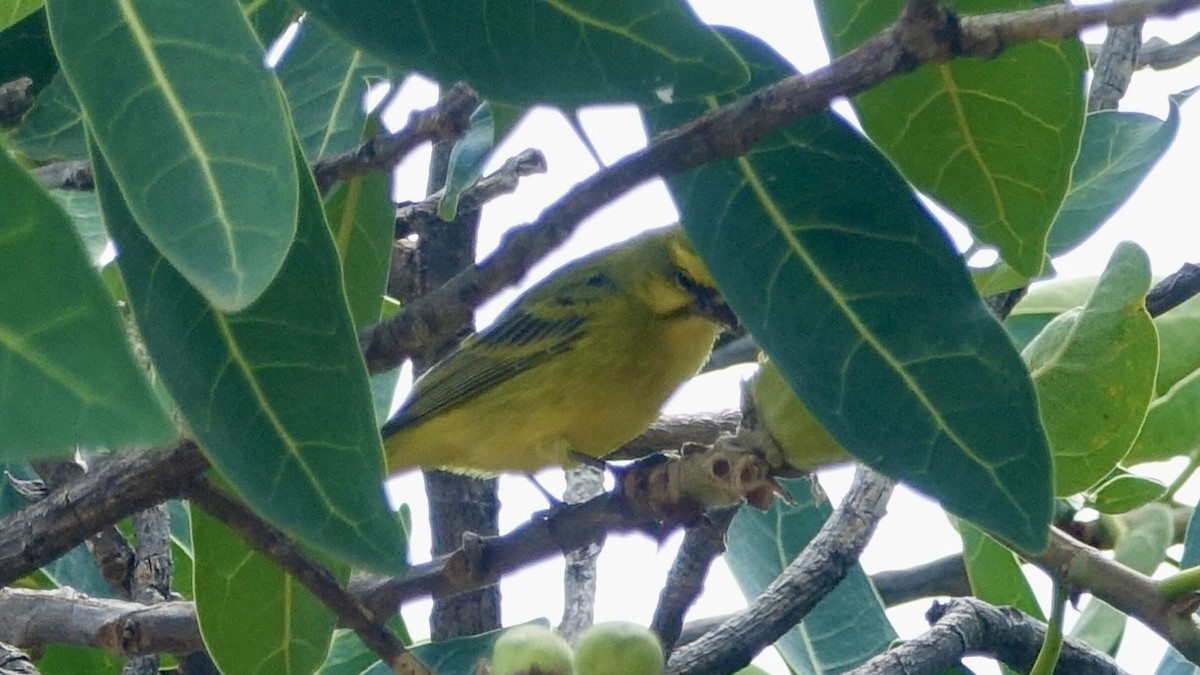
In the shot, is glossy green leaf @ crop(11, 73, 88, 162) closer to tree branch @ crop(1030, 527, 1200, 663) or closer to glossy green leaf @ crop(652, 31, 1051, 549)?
glossy green leaf @ crop(652, 31, 1051, 549)

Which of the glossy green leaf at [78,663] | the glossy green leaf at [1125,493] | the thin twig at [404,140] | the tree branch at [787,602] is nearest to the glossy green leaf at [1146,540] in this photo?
the glossy green leaf at [1125,493]

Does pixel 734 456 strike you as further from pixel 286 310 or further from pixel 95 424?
pixel 95 424

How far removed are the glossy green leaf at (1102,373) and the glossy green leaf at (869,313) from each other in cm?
20

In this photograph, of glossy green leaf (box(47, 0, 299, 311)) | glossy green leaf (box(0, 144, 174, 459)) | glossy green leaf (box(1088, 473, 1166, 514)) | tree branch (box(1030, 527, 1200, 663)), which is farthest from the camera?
glossy green leaf (box(1088, 473, 1166, 514))

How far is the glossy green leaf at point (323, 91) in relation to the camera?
1.63 m

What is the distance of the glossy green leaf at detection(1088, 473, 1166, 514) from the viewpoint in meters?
1.33

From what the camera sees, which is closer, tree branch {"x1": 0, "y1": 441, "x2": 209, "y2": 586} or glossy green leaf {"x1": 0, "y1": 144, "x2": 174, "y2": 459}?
glossy green leaf {"x1": 0, "y1": 144, "x2": 174, "y2": 459}

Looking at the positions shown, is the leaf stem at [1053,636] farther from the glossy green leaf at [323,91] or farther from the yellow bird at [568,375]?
the yellow bird at [568,375]

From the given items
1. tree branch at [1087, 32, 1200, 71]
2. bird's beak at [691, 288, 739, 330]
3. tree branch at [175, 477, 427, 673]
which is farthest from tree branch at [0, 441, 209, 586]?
tree branch at [1087, 32, 1200, 71]

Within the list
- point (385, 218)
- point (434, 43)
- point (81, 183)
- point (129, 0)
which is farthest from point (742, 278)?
point (81, 183)

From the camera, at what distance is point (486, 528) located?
258 cm

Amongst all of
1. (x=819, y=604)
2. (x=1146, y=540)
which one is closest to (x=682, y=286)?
(x=819, y=604)

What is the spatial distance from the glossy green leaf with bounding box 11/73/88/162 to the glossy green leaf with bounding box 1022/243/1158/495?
0.94 m

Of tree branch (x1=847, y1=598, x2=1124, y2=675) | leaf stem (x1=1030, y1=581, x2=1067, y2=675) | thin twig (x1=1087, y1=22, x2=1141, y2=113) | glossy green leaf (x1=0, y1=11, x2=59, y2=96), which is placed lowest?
leaf stem (x1=1030, y1=581, x2=1067, y2=675)
